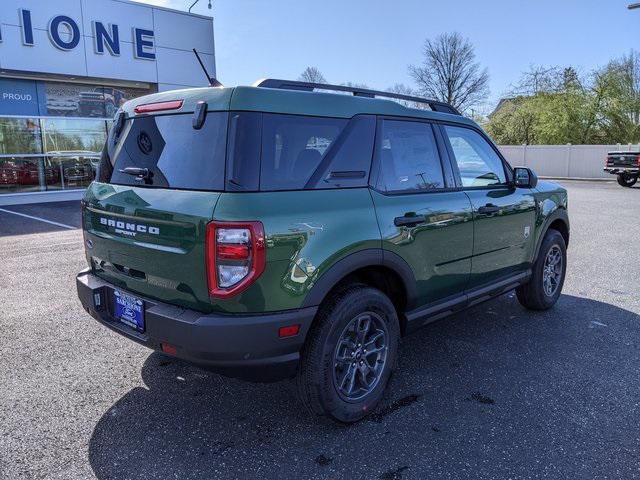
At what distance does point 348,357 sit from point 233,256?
40.0 inches

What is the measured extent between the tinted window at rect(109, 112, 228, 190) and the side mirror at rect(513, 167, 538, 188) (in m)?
2.86

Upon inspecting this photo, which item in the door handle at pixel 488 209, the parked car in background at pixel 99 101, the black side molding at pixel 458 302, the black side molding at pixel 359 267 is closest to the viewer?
the black side molding at pixel 359 267

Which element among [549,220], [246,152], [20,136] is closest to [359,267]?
[246,152]

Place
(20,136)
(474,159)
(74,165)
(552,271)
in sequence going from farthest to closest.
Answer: (74,165) < (20,136) < (552,271) < (474,159)

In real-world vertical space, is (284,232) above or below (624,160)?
below

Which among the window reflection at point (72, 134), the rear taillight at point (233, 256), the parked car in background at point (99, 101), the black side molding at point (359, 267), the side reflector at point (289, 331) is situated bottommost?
the side reflector at point (289, 331)

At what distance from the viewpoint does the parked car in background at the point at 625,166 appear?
19344mm

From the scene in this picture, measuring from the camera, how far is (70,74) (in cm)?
1459

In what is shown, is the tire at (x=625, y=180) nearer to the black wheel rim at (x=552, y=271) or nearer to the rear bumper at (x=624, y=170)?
the rear bumper at (x=624, y=170)

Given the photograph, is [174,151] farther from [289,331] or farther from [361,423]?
[361,423]

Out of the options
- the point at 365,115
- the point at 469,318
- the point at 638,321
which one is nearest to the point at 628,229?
the point at 638,321

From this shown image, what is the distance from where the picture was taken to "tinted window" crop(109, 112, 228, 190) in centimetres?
250

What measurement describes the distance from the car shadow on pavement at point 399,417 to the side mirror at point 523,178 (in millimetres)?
1343

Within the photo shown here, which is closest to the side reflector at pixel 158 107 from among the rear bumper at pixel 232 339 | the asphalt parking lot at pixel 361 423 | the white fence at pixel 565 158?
the rear bumper at pixel 232 339
